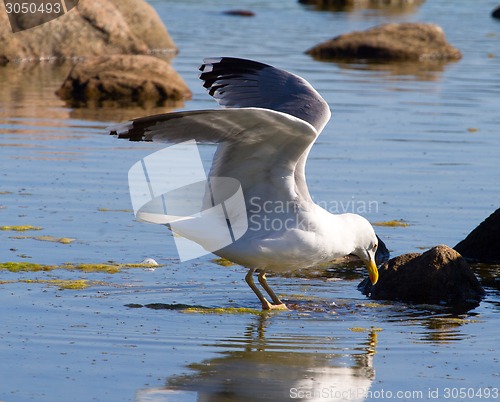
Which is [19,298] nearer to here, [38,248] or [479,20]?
[38,248]

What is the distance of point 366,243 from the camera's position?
896cm

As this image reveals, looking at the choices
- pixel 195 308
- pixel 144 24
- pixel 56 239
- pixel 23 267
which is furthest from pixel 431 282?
pixel 144 24

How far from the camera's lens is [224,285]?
936 centimetres

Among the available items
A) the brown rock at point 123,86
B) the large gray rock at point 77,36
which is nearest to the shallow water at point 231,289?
the brown rock at point 123,86

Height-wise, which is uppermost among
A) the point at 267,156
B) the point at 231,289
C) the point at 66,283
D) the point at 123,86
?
the point at 267,156

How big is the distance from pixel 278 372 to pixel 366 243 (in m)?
2.30

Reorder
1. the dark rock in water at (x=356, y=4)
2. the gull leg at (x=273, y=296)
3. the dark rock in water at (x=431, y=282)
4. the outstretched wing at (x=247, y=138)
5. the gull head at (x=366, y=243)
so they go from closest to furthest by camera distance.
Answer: the outstretched wing at (x=247, y=138), the gull leg at (x=273, y=296), the gull head at (x=366, y=243), the dark rock in water at (x=431, y=282), the dark rock in water at (x=356, y=4)

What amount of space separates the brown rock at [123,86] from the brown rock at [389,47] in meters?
9.11

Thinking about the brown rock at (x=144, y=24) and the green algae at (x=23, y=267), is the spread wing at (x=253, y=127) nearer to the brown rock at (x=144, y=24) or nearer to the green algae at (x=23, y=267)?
the green algae at (x=23, y=267)

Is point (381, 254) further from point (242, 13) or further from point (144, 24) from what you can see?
point (242, 13)

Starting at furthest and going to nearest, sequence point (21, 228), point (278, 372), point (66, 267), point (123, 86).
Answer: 1. point (123, 86)
2. point (21, 228)
3. point (66, 267)
4. point (278, 372)

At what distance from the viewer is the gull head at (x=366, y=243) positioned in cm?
882

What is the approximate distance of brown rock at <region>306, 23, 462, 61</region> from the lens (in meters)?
29.1

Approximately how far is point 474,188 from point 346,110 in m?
6.09
